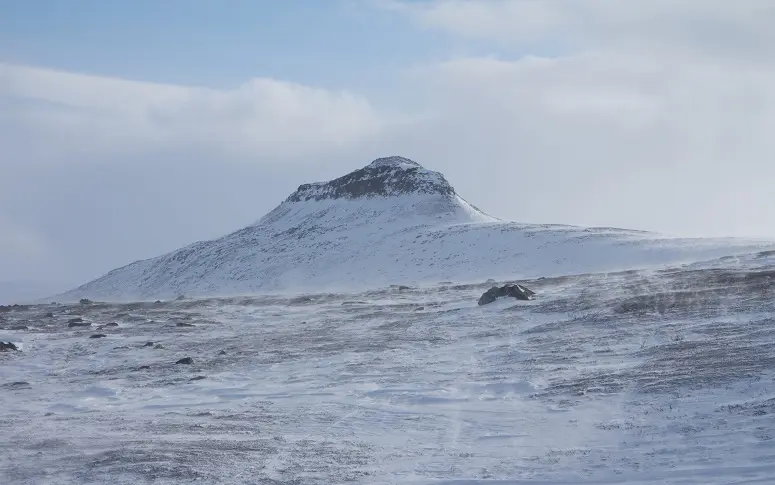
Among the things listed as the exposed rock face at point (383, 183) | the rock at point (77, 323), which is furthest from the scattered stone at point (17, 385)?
the exposed rock face at point (383, 183)

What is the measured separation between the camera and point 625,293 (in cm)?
3625

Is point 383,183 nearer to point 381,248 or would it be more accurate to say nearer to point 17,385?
point 381,248

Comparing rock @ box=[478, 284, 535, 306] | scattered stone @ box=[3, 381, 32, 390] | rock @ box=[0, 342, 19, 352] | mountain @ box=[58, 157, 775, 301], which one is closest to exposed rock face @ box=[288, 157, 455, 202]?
mountain @ box=[58, 157, 775, 301]

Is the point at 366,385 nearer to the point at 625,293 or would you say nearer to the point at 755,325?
the point at 755,325

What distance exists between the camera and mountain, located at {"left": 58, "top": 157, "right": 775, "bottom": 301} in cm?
6394

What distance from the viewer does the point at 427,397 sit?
19.9 metres

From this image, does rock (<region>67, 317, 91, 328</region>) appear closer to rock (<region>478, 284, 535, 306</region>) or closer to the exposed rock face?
rock (<region>478, 284, 535, 306</region>)

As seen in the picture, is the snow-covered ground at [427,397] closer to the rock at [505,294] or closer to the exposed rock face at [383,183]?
the rock at [505,294]

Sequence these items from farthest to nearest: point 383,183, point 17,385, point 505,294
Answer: point 383,183
point 505,294
point 17,385

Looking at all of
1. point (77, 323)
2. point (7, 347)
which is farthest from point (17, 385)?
point (77, 323)

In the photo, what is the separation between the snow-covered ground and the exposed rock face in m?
60.6

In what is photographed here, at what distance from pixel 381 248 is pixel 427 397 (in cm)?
5813

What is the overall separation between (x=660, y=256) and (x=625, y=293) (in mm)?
26842

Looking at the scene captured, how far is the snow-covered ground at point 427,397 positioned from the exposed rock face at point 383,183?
60.6m
